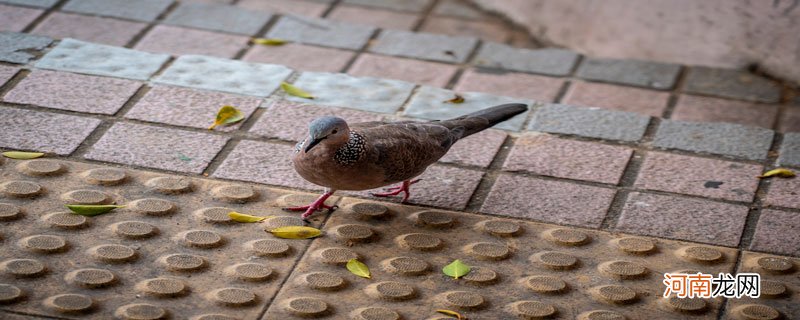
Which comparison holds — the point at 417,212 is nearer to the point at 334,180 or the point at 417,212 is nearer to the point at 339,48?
the point at 334,180

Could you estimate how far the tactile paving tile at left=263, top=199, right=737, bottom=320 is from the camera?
3.55 meters

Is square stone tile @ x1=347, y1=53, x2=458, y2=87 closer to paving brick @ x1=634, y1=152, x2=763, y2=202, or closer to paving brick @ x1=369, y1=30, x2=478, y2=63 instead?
paving brick @ x1=369, y1=30, x2=478, y2=63

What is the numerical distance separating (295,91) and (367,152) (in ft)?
4.34

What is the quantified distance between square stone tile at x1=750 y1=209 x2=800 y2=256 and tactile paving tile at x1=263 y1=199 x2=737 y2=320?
15cm

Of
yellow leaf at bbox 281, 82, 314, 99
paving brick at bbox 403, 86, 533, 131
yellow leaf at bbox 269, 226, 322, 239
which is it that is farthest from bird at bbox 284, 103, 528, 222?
yellow leaf at bbox 281, 82, 314, 99

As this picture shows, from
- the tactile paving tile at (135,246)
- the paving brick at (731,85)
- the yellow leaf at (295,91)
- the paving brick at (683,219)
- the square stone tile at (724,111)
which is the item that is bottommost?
the tactile paving tile at (135,246)

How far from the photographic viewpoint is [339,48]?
5832 mm

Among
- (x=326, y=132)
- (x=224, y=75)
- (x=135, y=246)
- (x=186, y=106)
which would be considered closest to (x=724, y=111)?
(x=326, y=132)

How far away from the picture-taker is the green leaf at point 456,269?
3740mm

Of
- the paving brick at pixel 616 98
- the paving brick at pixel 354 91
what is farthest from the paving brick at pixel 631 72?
the paving brick at pixel 354 91

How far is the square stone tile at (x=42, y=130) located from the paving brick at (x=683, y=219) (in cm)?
240

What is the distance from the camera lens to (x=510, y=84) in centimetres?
552

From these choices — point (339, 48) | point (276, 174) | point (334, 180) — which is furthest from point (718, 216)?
point (339, 48)

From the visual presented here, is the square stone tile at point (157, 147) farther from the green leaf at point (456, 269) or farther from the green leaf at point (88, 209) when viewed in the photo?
the green leaf at point (456, 269)
